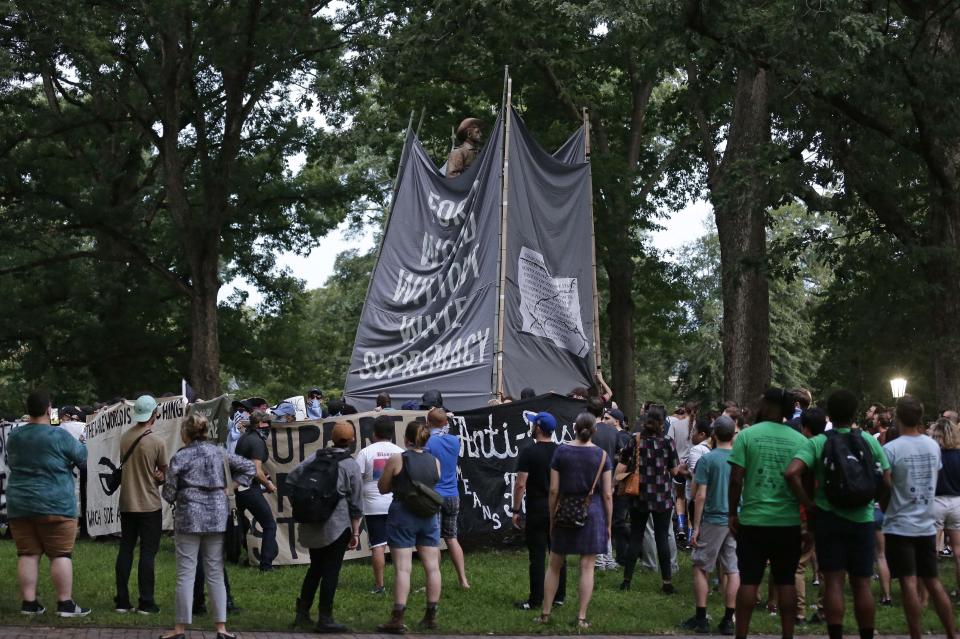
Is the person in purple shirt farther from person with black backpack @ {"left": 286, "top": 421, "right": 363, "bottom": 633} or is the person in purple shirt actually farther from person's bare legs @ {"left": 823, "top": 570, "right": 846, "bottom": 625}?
person's bare legs @ {"left": 823, "top": 570, "right": 846, "bottom": 625}

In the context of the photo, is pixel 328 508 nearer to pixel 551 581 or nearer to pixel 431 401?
pixel 551 581

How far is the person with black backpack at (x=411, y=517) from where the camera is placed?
33.8 ft

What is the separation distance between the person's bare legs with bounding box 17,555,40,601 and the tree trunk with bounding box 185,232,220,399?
17403 millimetres

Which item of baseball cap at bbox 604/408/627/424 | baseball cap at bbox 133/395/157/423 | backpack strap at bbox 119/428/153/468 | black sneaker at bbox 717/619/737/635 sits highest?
baseball cap at bbox 604/408/627/424

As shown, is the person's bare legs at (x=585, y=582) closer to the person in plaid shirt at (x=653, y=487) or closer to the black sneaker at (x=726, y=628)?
the black sneaker at (x=726, y=628)

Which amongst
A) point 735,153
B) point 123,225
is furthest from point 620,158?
point 123,225

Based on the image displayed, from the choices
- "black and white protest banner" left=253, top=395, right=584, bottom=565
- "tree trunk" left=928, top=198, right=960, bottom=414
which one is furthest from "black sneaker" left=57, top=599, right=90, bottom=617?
"tree trunk" left=928, top=198, right=960, bottom=414

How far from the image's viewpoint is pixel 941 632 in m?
10.9

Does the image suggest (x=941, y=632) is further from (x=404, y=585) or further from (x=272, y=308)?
(x=272, y=308)

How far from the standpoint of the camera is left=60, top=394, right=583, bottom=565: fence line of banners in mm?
14234

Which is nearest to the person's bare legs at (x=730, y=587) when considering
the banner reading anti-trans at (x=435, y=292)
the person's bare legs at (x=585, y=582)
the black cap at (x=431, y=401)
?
the person's bare legs at (x=585, y=582)

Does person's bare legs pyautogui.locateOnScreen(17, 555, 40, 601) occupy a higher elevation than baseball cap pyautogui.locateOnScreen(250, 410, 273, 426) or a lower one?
lower

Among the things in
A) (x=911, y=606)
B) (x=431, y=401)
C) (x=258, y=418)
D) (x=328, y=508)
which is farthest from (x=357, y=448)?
(x=911, y=606)

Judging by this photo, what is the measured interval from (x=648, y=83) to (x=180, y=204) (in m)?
10.9
